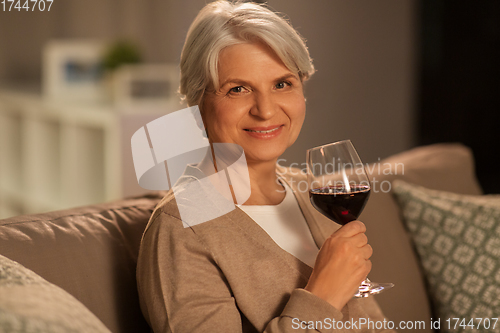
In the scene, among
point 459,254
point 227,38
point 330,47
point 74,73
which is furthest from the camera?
point 330,47

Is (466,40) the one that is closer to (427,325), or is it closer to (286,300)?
(427,325)

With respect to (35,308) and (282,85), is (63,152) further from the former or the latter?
(35,308)

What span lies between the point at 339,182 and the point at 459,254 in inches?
25.9

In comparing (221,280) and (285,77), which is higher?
(285,77)

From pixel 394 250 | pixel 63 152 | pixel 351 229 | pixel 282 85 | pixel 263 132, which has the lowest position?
pixel 63 152

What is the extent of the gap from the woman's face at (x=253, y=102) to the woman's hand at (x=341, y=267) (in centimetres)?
27

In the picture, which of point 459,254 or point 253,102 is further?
point 459,254

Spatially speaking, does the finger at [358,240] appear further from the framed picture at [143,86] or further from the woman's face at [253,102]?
the framed picture at [143,86]

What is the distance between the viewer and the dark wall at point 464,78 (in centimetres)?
390

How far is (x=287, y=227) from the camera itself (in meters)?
1.16

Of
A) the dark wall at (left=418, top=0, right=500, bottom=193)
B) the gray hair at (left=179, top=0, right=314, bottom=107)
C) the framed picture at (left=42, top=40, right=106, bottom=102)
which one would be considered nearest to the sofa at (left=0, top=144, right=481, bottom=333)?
the gray hair at (left=179, top=0, right=314, bottom=107)

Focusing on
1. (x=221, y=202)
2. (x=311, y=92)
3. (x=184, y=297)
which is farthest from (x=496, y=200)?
(x=311, y=92)

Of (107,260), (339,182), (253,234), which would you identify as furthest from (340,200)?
(107,260)

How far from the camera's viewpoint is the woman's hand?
95cm
